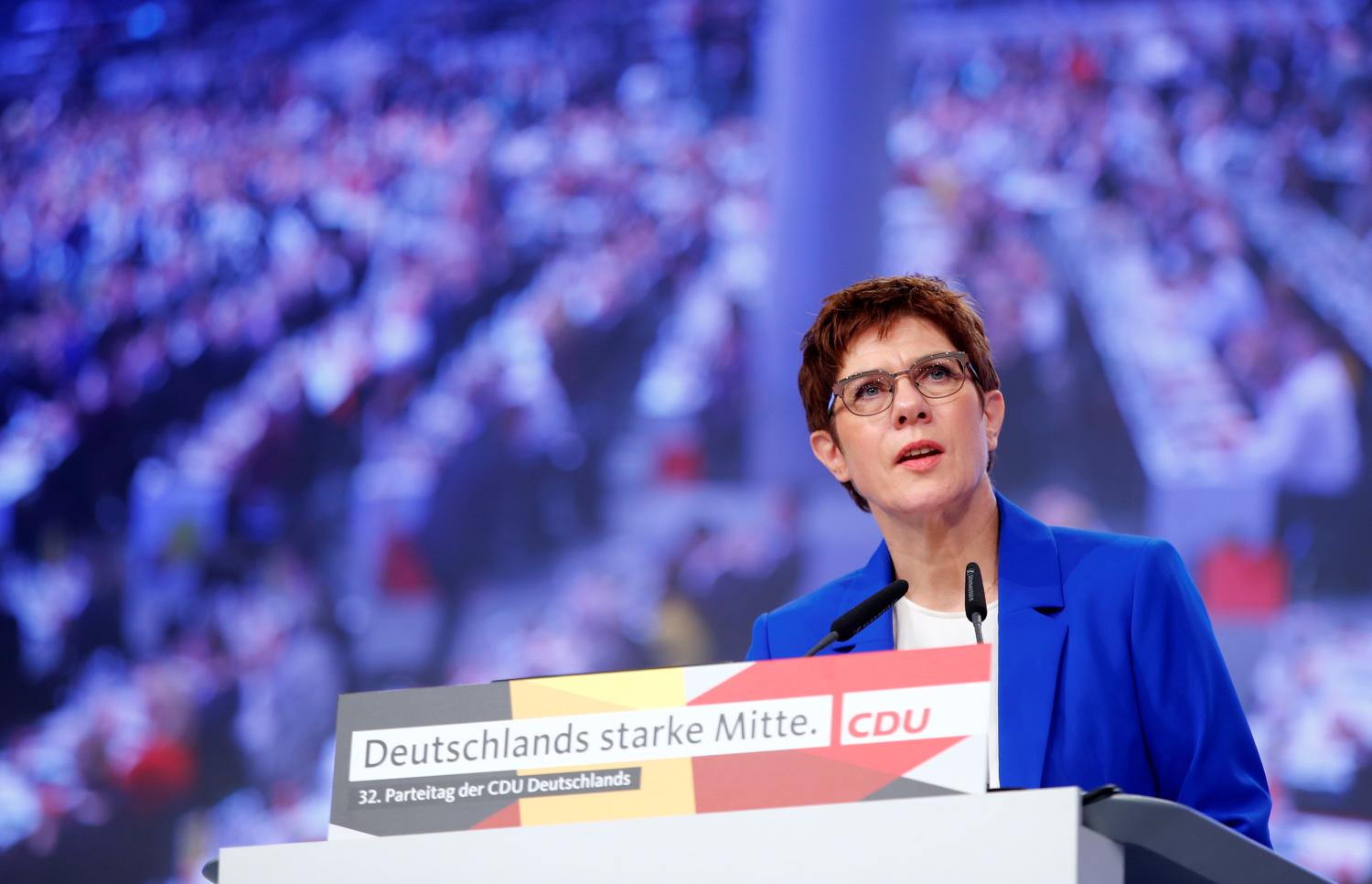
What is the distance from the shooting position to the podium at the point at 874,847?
1.10 meters

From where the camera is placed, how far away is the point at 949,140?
4.66m

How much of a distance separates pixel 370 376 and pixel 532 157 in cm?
94

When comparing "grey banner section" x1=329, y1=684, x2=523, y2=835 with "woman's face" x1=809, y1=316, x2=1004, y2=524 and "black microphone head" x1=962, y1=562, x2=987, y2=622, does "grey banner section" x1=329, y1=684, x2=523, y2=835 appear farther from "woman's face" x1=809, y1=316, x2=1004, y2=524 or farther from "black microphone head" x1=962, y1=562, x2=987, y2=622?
"woman's face" x1=809, y1=316, x2=1004, y2=524

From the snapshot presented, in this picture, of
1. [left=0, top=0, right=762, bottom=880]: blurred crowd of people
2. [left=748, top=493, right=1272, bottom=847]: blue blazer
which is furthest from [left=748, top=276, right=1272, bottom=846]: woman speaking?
[left=0, top=0, right=762, bottom=880]: blurred crowd of people

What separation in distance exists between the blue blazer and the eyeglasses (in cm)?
26

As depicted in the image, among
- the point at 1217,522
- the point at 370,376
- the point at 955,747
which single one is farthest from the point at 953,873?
the point at 370,376

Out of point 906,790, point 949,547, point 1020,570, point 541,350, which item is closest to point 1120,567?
point 1020,570

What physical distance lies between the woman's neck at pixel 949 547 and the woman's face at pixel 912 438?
2 cm

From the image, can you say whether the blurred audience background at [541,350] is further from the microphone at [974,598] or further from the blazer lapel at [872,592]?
the microphone at [974,598]

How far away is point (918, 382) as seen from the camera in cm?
202

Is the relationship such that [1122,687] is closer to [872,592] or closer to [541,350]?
[872,592]

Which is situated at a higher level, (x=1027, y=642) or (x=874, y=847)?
(x=1027, y=642)

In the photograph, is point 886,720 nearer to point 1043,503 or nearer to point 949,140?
point 1043,503

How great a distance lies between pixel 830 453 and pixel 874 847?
42.2 inches
